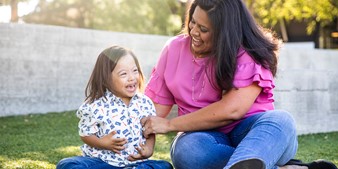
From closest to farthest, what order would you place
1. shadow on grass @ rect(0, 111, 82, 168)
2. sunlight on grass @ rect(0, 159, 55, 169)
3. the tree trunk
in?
sunlight on grass @ rect(0, 159, 55, 169)
shadow on grass @ rect(0, 111, 82, 168)
the tree trunk

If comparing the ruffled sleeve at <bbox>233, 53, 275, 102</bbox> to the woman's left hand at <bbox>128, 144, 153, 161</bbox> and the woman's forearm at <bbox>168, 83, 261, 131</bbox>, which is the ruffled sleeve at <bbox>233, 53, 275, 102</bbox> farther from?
the woman's left hand at <bbox>128, 144, 153, 161</bbox>

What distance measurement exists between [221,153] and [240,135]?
22cm

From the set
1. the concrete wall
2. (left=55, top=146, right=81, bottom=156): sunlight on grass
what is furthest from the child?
the concrete wall

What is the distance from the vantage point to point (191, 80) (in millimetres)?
2967

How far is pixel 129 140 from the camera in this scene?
110 inches

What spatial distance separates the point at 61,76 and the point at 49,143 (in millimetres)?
2212

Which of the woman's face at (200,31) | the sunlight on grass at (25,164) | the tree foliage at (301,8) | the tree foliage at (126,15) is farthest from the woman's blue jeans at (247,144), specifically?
the tree foliage at (301,8)

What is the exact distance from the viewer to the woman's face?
2.80m

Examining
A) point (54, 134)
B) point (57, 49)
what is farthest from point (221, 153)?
point (57, 49)

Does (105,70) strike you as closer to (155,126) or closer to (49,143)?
(155,126)

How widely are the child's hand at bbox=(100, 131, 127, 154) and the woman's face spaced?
62 centimetres

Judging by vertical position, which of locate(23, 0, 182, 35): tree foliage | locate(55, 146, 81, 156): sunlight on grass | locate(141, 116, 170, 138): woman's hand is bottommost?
locate(23, 0, 182, 35): tree foliage

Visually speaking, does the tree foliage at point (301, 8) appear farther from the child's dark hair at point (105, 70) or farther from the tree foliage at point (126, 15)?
the child's dark hair at point (105, 70)

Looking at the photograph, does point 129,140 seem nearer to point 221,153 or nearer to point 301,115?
A: point 221,153
